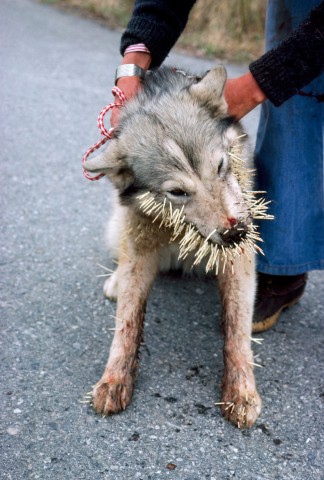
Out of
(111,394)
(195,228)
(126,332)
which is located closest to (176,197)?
(195,228)

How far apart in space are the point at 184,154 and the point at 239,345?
0.95m

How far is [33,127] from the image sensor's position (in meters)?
5.90

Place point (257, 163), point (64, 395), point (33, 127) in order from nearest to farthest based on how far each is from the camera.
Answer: point (64, 395)
point (257, 163)
point (33, 127)

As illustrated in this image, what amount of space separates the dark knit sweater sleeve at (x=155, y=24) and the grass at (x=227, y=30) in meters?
5.16

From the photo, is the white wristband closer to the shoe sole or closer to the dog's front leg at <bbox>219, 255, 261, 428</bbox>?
the dog's front leg at <bbox>219, 255, 261, 428</bbox>

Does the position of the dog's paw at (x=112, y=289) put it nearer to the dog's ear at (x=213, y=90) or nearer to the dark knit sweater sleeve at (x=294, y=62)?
the dog's ear at (x=213, y=90)

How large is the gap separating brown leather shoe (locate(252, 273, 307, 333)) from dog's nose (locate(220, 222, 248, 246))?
0.86 metres

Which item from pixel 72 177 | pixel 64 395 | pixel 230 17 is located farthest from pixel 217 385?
pixel 230 17

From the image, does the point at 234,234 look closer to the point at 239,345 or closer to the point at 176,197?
the point at 176,197

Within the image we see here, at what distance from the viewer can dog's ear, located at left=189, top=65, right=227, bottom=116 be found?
2676mm

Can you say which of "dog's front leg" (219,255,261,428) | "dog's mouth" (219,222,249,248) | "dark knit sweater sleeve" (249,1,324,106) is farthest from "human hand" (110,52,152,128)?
"dog's front leg" (219,255,261,428)

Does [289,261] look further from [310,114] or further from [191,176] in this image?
[191,176]

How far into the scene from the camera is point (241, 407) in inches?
103

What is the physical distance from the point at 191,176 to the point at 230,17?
22.5 ft
